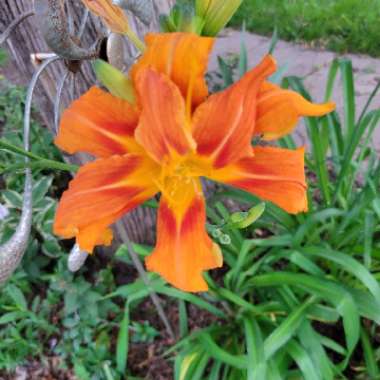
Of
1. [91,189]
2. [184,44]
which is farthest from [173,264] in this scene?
[184,44]

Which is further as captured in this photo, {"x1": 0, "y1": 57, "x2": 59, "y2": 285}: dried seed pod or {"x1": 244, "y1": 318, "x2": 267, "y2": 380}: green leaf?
{"x1": 244, "y1": 318, "x2": 267, "y2": 380}: green leaf

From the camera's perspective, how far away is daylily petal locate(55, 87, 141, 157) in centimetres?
54

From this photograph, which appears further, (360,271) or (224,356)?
(224,356)

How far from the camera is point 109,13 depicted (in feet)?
1.73

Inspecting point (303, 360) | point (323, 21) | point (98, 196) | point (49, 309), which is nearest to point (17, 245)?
point (98, 196)

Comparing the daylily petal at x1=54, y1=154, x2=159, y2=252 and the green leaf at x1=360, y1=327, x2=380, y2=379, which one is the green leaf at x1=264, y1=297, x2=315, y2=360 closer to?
the green leaf at x1=360, y1=327, x2=380, y2=379

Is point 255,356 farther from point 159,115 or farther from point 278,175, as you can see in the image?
point 159,115

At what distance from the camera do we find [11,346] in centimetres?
159

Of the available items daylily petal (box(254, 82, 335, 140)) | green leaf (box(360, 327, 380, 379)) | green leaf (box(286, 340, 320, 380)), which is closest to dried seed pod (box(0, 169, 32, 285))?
daylily petal (box(254, 82, 335, 140))

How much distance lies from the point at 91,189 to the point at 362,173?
1751 mm

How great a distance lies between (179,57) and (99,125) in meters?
0.13

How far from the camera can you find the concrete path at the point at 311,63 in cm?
252

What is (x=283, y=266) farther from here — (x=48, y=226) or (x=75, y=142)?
(x=75, y=142)

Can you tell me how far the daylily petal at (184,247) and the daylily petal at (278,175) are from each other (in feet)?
0.25
